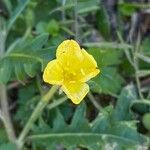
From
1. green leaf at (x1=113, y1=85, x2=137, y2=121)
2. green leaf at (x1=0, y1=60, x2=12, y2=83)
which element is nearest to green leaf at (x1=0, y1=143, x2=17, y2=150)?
green leaf at (x1=0, y1=60, x2=12, y2=83)

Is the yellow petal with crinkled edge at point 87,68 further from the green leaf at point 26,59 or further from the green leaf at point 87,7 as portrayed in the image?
the green leaf at point 87,7

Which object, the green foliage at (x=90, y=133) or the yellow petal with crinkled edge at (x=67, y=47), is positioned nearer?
the yellow petal with crinkled edge at (x=67, y=47)

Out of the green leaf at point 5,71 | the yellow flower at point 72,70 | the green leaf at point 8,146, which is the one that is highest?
the yellow flower at point 72,70

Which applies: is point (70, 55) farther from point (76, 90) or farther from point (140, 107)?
point (140, 107)

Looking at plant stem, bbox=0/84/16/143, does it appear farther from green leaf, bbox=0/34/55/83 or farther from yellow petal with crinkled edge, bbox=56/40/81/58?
yellow petal with crinkled edge, bbox=56/40/81/58

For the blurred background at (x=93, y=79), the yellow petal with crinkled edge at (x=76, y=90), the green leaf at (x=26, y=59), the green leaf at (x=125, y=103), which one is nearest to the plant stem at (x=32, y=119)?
the blurred background at (x=93, y=79)

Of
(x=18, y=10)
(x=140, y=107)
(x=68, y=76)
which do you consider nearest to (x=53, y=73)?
(x=68, y=76)
